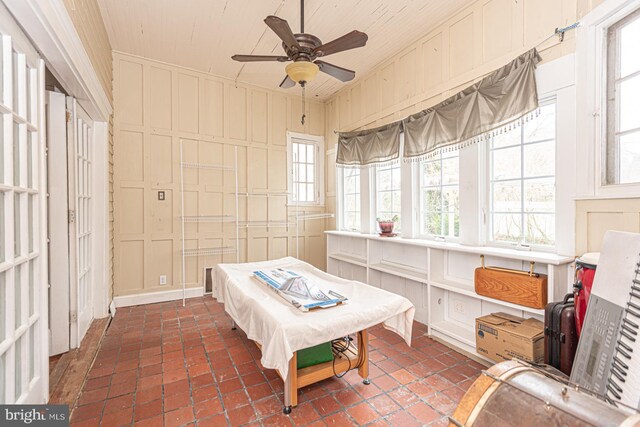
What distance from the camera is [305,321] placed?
5.69ft

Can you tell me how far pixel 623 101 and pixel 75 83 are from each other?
3.95 m

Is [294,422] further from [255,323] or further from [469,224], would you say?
[469,224]

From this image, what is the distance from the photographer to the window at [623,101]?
183cm

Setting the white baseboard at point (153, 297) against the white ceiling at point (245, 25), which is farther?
the white baseboard at point (153, 297)

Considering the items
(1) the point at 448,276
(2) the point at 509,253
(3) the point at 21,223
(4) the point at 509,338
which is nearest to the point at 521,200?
(2) the point at 509,253

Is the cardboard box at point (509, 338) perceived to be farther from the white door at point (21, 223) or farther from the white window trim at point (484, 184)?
the white door at point (21, 223)

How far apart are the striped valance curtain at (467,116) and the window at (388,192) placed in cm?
24

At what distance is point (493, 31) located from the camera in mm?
2674

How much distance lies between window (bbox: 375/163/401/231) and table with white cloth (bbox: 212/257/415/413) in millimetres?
1807

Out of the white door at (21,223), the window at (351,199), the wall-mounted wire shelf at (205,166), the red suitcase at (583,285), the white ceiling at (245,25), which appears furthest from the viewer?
the window at (351,199)

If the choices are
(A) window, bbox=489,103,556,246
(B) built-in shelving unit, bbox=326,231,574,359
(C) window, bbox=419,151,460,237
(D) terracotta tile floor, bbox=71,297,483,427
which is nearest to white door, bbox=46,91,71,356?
(D) terracotta tile floor, bbox=71,297,483,427

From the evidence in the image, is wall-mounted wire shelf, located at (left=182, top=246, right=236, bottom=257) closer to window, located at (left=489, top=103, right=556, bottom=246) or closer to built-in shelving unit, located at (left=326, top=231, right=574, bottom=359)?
built-in shelving unit, located at (left=326, top=231, right=574, bottom=359)

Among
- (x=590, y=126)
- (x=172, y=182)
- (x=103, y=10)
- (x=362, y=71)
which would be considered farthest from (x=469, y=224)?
(x=103, y=10)

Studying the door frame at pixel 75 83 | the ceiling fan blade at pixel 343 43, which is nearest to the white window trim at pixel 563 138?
the ceiling fan blade at pixel 343 43
